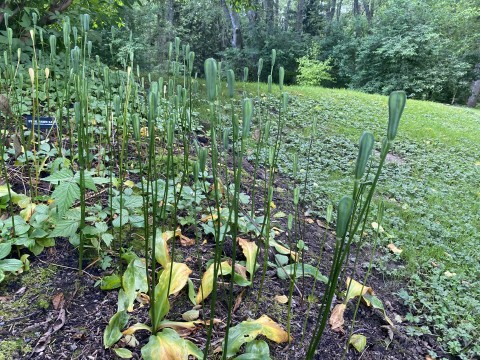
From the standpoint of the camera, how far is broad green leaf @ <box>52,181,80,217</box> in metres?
1.50

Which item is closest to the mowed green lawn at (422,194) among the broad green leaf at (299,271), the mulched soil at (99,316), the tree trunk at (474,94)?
the mulched soil at (99,316)

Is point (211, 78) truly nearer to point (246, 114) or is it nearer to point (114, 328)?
point (246, 114)

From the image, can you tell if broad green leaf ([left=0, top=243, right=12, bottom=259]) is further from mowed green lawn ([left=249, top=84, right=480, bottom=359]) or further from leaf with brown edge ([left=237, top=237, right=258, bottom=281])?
mowed green lawn ([left=249, top=84, right=480, bottom=359])

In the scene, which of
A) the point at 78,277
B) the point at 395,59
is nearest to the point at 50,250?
the point at 78,277

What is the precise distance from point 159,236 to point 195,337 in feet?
1.69

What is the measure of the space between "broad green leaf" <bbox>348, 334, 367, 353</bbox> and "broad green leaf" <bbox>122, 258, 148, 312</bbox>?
1.02 metres

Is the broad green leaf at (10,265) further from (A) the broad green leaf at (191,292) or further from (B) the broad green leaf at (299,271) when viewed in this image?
(B) the broad green leaf at (299,271)

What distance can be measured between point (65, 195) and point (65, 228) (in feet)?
0.67

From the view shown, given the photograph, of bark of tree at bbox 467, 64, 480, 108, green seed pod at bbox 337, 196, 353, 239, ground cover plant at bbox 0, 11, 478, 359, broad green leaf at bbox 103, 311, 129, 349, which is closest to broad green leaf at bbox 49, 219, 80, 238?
ground cover plant at bbox 0, 11, 478, 359

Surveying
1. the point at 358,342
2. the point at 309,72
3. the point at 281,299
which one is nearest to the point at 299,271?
the point at 281,299

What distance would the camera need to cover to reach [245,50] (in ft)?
44.0

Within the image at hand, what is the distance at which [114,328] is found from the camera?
4.65 ft

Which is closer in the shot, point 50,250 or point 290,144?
point 50,250

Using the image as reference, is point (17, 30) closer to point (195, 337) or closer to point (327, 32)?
point (195, 337)
